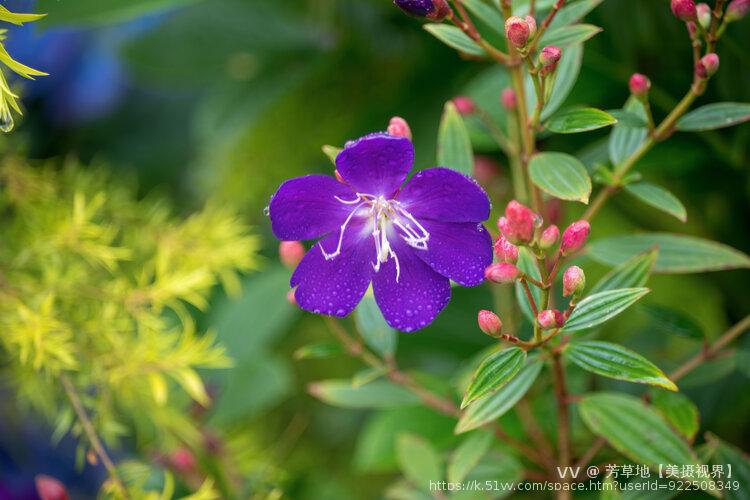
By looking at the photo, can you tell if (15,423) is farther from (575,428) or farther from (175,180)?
(575,428)

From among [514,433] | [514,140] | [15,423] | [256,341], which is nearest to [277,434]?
[256,341]

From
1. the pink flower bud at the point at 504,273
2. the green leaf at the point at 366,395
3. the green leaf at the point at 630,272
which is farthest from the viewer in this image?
the green leaf at the point at 366,395

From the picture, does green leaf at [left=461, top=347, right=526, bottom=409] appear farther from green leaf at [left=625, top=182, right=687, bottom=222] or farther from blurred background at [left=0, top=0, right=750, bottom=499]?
blurred background at [left=0, top=0, right=750, bottom=499]

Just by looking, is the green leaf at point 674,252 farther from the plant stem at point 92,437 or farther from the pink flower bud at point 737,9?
the plant stem at point 92,437

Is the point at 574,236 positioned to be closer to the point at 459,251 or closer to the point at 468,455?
the point at 459,251

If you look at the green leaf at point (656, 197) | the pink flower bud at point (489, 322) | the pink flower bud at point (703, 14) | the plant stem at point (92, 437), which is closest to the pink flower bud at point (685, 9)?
the pink flower bud at point (703, 14)

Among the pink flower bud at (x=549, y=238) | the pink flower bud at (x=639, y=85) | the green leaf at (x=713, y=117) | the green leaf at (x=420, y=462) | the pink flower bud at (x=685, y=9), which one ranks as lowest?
the green leaf at (x=420, y=462)

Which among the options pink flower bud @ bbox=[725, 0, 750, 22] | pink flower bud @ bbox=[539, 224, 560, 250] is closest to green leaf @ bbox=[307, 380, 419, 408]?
pink flower bud @ bbox=[539, 224, 560, 250]
